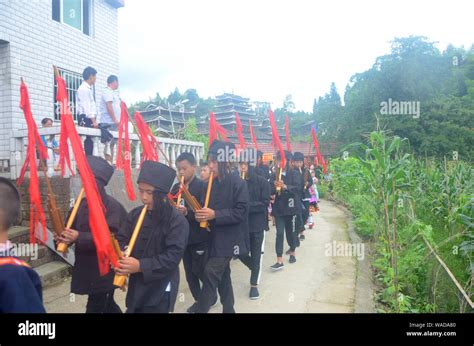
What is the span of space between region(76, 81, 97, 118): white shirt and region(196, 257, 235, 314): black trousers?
3.11 meters

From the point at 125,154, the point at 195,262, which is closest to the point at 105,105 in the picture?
the point at 125,154

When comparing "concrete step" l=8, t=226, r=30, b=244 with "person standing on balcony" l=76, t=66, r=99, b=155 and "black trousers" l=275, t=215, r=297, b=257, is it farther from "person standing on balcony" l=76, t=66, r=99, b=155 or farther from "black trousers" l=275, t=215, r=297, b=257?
"black trousers" l=275, t=215, r=297, b=257

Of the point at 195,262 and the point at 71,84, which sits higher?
the point at 71,84

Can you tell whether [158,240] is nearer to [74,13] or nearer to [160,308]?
[160,308]

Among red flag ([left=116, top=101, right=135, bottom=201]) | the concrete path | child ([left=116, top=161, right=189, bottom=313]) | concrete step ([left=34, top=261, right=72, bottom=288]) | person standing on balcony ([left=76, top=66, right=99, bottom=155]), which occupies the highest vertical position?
person standing on balcony ([left=76, top=66, right=99, bottom=155])

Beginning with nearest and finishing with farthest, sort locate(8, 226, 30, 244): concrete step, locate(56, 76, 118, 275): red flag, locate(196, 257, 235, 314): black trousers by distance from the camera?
locate(56, 76, 118, 275): red flag → locate(196, 257, 235, 314): black trousers → locate(8, 226, 30, 244): concrete step

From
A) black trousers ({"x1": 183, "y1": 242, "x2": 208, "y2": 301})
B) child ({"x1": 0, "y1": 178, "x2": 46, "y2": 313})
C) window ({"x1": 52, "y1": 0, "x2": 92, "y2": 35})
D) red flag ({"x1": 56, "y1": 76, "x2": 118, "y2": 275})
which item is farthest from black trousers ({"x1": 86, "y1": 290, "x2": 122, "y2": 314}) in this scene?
window ({"x1": 52, "y1": 0, "x2": 92, "y2": 35})

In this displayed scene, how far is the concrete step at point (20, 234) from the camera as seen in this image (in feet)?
14.6

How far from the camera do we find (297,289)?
14.9 ft

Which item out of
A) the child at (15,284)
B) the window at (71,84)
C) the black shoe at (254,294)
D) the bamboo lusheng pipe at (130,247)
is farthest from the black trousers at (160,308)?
the window at (71,84)

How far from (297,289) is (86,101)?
→ 3.90 m

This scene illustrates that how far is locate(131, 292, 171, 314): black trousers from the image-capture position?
2.51m
